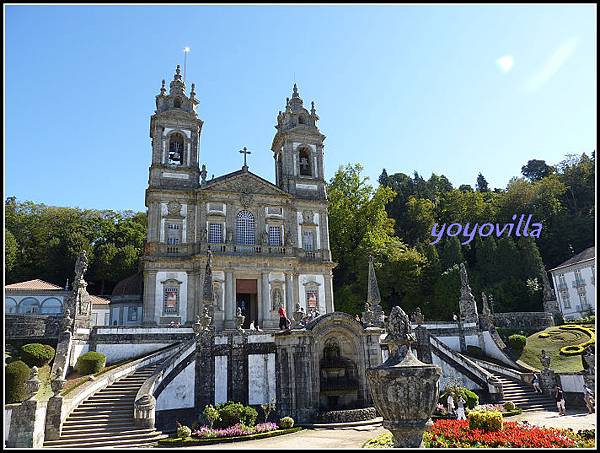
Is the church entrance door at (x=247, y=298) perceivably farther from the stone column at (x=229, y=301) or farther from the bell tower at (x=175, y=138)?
the bell tower at (x=175, y=138)

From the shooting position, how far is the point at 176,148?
35.7 metres

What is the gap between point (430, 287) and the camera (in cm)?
4628

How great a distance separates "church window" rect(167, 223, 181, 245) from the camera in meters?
32.7

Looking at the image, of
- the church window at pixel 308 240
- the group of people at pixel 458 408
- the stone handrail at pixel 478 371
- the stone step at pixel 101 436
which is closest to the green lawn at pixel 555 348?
the stone handrail at pixel 478 371

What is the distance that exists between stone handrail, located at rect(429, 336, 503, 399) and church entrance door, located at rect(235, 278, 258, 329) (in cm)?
1266

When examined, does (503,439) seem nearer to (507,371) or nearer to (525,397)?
(525,397)

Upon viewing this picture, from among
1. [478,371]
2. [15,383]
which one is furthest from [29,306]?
[478,371]

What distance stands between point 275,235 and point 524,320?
62.5 feet

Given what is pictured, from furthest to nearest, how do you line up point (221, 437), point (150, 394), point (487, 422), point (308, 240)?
1. point (308, 240)
2. point (150, 394)
3. point (221, 437)
4. point (487, 422)

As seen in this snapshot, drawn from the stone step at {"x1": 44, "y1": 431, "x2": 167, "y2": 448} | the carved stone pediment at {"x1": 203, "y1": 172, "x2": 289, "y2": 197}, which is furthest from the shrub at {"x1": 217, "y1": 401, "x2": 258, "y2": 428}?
the carved stone pediment at {"x1": 203, "y1": 172, "x2": 289, "y2": 197}

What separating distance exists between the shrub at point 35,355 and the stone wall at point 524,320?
28072 millimetres

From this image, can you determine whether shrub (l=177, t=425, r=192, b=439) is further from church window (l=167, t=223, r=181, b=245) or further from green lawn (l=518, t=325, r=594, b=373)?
green lawn (l=518, t=325, r=594, b=373)

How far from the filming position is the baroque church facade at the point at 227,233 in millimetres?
31388

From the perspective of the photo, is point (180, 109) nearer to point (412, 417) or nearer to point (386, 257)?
point (386, 257)
